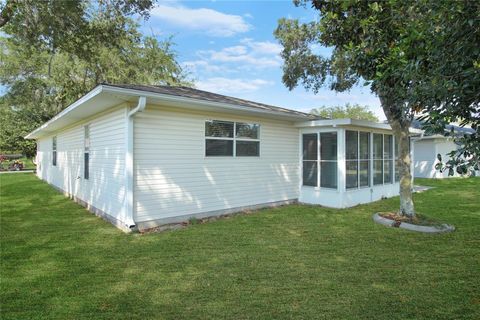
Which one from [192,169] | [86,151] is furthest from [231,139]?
[86,151]

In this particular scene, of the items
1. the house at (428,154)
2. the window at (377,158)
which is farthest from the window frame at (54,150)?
the house at (428,154)

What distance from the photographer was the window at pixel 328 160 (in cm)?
874

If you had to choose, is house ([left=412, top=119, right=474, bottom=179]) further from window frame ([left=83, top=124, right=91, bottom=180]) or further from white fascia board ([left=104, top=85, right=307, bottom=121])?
window frame ([left=83, top=124, right=91, bottom=180])

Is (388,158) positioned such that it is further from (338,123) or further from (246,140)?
(246,140)

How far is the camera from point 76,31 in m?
8.62

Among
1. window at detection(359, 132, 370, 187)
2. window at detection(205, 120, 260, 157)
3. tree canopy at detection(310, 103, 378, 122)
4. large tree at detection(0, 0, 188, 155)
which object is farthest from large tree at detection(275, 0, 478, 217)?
tree canopy at detection(310, 103, 378, 122)

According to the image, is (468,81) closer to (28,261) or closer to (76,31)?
(28,261)

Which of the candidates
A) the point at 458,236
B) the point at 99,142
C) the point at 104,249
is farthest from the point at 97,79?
the point at 458,236

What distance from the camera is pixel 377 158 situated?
10.1m

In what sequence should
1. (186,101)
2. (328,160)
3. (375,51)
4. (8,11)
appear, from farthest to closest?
(328,160), (8,11), (186,101), (375,51)

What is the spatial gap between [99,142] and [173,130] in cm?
234

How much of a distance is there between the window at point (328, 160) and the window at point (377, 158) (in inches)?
79.7

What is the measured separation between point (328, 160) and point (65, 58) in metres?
17.6

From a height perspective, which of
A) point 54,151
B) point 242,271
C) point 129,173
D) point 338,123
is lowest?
point 242,271
